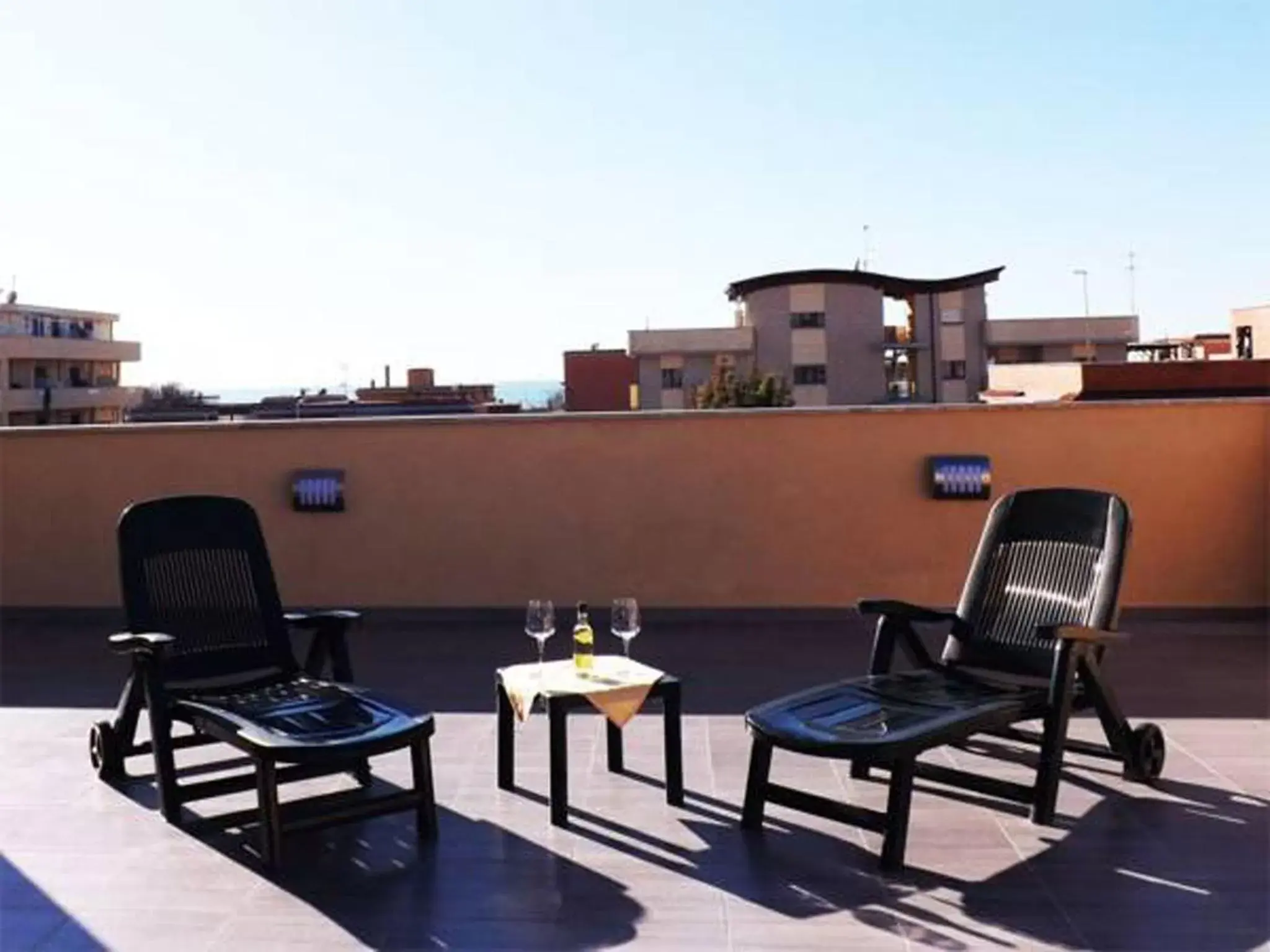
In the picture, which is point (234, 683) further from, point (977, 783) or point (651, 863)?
point (977, 783)

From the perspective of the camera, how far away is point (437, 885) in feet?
11.7

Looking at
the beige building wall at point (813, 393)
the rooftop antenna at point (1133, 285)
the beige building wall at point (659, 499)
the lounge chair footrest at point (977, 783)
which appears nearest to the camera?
the lounge chair footrest at point (977, 783)

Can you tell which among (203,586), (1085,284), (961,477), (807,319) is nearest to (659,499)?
(961,477)

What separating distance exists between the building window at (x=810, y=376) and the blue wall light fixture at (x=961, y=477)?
34773 millimetres

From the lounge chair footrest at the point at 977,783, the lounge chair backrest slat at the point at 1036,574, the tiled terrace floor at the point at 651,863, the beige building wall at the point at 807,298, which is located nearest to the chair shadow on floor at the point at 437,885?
the tiled terrace floor at the point at 651,863

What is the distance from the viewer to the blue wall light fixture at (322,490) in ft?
26.3

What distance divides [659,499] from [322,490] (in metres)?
2.25

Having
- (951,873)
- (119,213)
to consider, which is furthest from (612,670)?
(119,213)

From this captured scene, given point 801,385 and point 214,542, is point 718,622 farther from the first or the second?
point 801,385

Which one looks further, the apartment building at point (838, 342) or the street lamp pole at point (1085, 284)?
the street lamp pole at point (1085, 284)

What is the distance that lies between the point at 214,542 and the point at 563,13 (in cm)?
574

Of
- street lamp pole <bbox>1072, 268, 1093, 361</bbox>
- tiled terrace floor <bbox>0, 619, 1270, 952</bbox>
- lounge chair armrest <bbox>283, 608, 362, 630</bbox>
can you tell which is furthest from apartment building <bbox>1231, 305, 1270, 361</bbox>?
lounge chair armrest <bbox>283, 608, 362, 630</bbox>

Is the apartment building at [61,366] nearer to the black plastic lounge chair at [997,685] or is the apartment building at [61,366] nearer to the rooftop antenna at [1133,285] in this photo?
the rooftop antenna at [1133,285]

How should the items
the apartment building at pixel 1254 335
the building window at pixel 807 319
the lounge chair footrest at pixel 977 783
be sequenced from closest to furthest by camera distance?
the lounge chair footrest at pixel 977 783 → the apartment building at pixel 1254 335 → the building window at pixel 807 319
